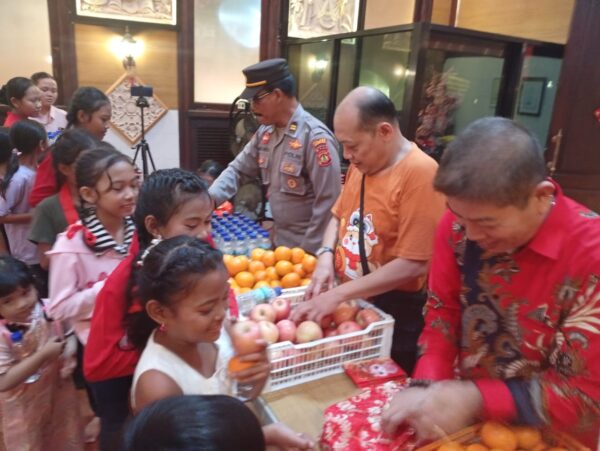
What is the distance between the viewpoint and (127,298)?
4.10 ft

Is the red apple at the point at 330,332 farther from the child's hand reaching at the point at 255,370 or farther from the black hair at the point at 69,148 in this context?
the black hair at the point at 69,148

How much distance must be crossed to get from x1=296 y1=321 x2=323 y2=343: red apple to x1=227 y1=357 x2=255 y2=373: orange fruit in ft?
1.01

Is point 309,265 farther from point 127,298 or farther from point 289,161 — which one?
point 127,298

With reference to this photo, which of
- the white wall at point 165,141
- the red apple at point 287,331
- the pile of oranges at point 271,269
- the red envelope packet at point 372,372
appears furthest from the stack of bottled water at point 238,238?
the white wall at point 165,141

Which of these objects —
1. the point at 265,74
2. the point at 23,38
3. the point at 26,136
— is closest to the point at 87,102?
the point at 26,136

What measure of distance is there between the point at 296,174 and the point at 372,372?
1.43 meters

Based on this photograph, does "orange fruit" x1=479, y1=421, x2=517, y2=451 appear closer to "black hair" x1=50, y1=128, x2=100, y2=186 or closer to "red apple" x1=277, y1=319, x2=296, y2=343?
"red apple" x1=277, y1=319, x2=296, y2=343

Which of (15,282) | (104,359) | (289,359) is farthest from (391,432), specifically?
(15,282)

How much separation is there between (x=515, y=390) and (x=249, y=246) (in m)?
1.95

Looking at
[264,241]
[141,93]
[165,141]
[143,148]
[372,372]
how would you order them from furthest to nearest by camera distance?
[165,141] < [143,148] < [141,93] < [264,241] < [372,372]

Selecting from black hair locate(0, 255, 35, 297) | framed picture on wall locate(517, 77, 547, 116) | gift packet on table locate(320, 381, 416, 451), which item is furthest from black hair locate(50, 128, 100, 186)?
framed picture on wall locate(517, 77, 547, 116)

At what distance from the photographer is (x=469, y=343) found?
1.15 meters

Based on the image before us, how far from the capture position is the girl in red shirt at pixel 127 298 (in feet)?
4.10

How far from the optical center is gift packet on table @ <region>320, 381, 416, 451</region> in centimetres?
99
